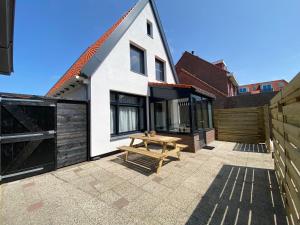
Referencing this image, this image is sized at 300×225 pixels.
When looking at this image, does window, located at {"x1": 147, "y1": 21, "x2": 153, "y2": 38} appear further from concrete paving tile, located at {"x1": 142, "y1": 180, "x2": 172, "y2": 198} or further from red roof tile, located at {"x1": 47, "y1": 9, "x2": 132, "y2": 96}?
concrete paving tile, located at {"x1": 142, "y1": 180, "x2": 172, "y2": 198}

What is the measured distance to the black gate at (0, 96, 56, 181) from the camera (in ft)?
11.5

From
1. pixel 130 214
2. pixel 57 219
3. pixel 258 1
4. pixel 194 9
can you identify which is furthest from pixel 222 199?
pixel 194 9

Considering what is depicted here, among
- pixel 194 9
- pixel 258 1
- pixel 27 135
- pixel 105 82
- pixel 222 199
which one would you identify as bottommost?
pixel 222 199

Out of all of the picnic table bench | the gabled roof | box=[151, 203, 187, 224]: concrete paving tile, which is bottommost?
box=[151, 203, 187, 224]: concrete paving tile

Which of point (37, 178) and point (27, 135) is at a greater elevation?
point (27, 135)

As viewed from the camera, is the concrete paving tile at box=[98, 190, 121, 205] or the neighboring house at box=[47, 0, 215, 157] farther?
the neighboring house at box=[47, 0, 215, 157]

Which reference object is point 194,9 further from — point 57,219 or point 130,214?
point 57,219

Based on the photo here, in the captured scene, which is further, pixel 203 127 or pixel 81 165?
pixel 203 127

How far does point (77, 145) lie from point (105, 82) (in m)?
2.59

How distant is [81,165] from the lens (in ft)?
15.0

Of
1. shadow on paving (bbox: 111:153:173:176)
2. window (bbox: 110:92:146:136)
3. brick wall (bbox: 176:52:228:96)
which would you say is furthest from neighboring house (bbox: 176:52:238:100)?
shadow on paving (bbox: 111:153:173:176)

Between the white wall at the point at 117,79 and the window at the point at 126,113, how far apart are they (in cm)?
40

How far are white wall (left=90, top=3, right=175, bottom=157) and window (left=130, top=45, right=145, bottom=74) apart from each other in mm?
294

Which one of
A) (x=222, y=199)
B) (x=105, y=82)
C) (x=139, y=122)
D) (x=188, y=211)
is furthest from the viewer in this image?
(x=139, y=122)
